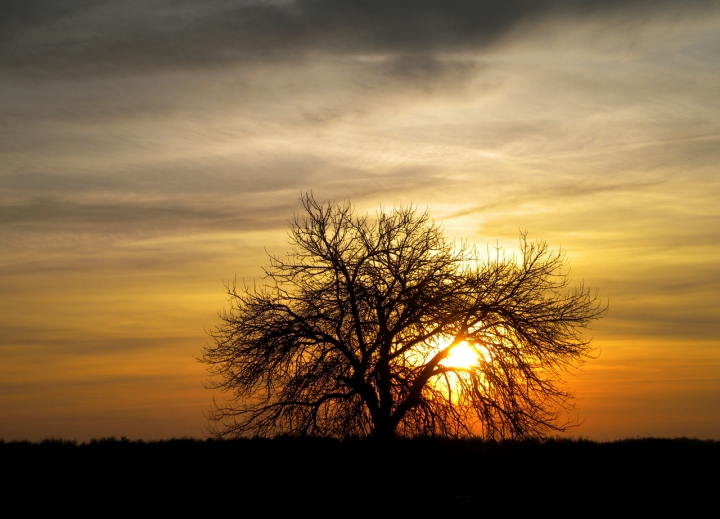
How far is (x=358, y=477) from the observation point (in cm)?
2070

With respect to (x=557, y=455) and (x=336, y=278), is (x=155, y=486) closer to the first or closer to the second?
(x=336, y=278)

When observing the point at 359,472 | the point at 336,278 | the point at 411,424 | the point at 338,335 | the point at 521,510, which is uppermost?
the point at 336,278

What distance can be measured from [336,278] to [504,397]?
244 inches

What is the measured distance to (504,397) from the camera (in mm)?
21203

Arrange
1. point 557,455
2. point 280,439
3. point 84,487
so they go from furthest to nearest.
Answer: point 557,455, point 280,439, point 84,487

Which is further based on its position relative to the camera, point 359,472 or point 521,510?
point 359,472

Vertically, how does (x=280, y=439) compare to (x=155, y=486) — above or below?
above

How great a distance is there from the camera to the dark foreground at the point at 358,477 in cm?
1775

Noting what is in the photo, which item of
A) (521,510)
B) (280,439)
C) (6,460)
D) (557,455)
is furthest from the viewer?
(557,455)

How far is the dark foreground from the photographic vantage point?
17.8 meters

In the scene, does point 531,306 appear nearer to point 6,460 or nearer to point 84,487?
point 84,487

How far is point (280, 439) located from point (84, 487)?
19.3 ft

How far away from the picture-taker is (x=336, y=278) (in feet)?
73.6

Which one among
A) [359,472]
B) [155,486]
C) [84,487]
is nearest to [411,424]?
[359,472]
